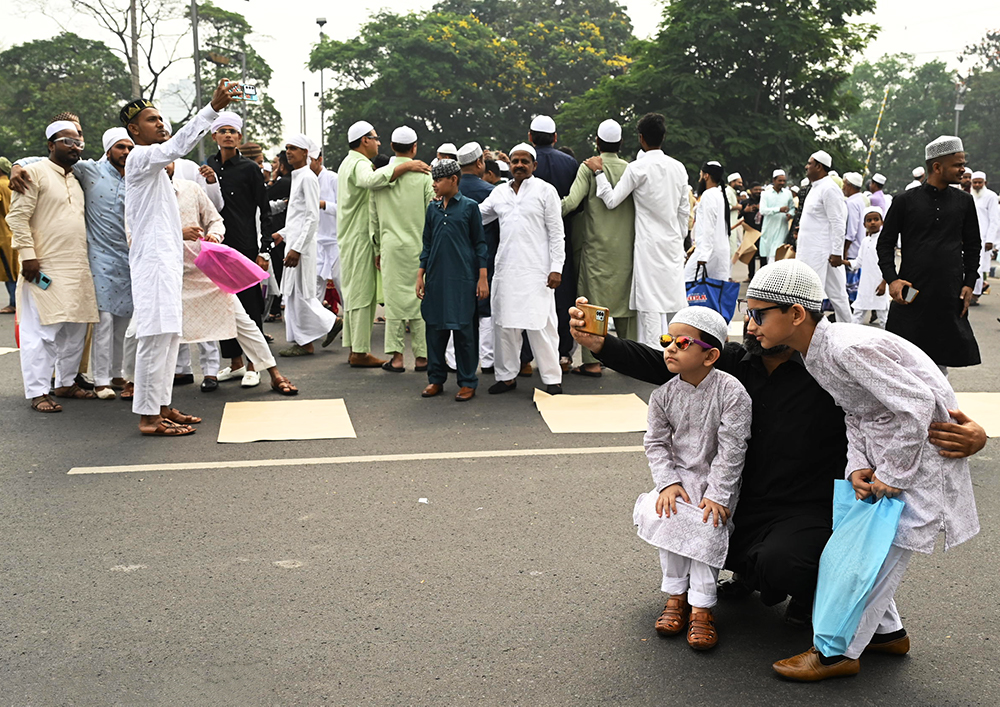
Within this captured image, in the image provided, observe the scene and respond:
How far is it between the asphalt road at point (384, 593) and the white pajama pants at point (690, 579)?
0.17m

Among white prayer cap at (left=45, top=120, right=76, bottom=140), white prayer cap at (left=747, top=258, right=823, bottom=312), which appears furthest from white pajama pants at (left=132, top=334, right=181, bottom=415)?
white prayer cap at (left=747, top=258, right=823, bottom=312)

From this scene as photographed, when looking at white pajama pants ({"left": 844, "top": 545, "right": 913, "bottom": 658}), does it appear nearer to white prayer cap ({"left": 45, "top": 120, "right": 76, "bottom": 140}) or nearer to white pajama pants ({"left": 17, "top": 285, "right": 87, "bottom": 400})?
white pajama pants ({"left": 17, "top": 285, "right": 87, "bottom": 400})

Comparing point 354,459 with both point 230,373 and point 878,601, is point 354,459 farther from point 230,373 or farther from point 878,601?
point 878,601

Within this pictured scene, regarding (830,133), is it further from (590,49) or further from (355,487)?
(355,487)

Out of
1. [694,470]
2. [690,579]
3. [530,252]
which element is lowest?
[690,579]

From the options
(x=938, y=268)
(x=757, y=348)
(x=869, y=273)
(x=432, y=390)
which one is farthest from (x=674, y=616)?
(x=869, y=273)

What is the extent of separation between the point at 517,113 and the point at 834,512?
4912cm

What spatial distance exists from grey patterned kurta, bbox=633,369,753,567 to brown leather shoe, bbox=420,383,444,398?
165 inches

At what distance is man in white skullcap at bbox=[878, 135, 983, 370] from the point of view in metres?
6.22

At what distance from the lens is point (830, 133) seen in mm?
34031

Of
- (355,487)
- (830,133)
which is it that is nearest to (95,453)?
(355,487)

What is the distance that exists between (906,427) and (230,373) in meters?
6.46

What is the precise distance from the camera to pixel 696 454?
144 inches

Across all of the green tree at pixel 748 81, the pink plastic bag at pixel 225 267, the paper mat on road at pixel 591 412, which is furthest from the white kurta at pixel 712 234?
the green tree at pixel 748 81
